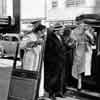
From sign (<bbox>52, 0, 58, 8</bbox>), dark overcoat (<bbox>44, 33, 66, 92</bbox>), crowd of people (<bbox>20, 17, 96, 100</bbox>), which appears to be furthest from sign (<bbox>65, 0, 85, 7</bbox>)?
dark overcoat (<bbox>44, 33, 66, 92</bbox>)

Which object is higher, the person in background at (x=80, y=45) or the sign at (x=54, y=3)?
the sign at (x=54, y=3)

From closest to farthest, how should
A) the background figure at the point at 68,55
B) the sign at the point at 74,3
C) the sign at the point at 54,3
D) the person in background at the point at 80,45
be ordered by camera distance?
the person in background at the point at 80,45, the background figure at the point at 68,55, the sign at the point at 74,3, the sign at the point at 54,3

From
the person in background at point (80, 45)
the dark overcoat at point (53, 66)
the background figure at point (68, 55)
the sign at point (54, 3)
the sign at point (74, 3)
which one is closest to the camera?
the person in background at point (80, 45)

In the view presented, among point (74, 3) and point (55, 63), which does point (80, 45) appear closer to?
point (55, 63)

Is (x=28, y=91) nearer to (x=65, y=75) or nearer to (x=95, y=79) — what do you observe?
(x=65, y=75)

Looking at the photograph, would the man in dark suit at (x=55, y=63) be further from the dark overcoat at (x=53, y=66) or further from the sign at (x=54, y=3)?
the sign at (x=54, y=3)

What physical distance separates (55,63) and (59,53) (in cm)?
22

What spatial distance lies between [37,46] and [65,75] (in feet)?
3.12

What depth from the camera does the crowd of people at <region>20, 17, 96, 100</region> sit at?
4155mm

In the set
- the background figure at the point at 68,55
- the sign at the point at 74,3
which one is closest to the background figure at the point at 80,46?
the background figure at the point at 68,55

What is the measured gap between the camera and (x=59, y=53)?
4.43m

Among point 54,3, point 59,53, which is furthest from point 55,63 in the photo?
point 54,3

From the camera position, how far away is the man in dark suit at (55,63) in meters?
4.36

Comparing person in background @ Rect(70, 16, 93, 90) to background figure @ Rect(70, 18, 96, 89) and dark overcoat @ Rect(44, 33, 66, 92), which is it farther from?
dark overcoat @ Rect(44, 33, 66, 92)
